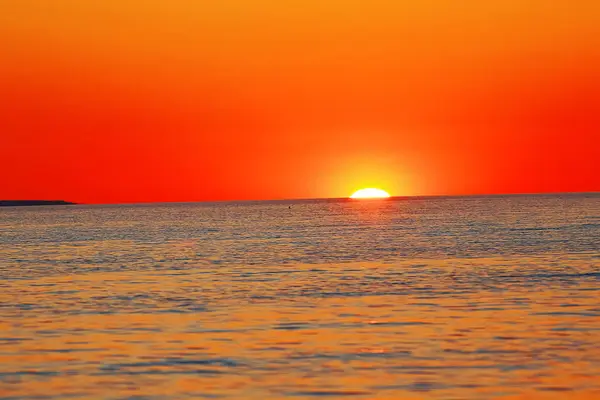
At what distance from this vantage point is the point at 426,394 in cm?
2108

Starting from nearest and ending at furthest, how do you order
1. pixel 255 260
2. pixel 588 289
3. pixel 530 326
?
1. pixel 530 326
2. pixel 588 289
3. pixel 255 260

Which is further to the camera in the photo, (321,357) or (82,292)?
(82,292)

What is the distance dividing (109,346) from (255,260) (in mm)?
37731

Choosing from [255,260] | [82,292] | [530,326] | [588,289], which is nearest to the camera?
[530,326]

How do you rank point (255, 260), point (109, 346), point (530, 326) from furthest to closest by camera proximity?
1. point (255, 260)
2. point (530, 326)
3. point (109, 346)

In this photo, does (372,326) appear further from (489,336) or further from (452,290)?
(452,290)

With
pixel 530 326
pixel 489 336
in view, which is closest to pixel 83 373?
pixel 489 336

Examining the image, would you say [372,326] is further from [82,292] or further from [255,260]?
[255,260]

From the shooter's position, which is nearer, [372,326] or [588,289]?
[372,326]

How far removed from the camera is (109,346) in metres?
27.8

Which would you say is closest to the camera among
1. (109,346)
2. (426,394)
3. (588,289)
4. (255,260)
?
(426,394)

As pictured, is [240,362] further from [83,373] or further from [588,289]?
[588,289]

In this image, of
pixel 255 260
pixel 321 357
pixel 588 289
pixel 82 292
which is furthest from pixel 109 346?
pixel 255 260

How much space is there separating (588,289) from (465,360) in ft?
55.2
